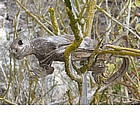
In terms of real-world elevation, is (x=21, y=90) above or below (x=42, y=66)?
below

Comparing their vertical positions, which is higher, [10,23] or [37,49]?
[10,23]

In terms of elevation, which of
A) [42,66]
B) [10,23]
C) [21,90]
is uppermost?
[10,23]

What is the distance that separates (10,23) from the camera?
2.01 meters
